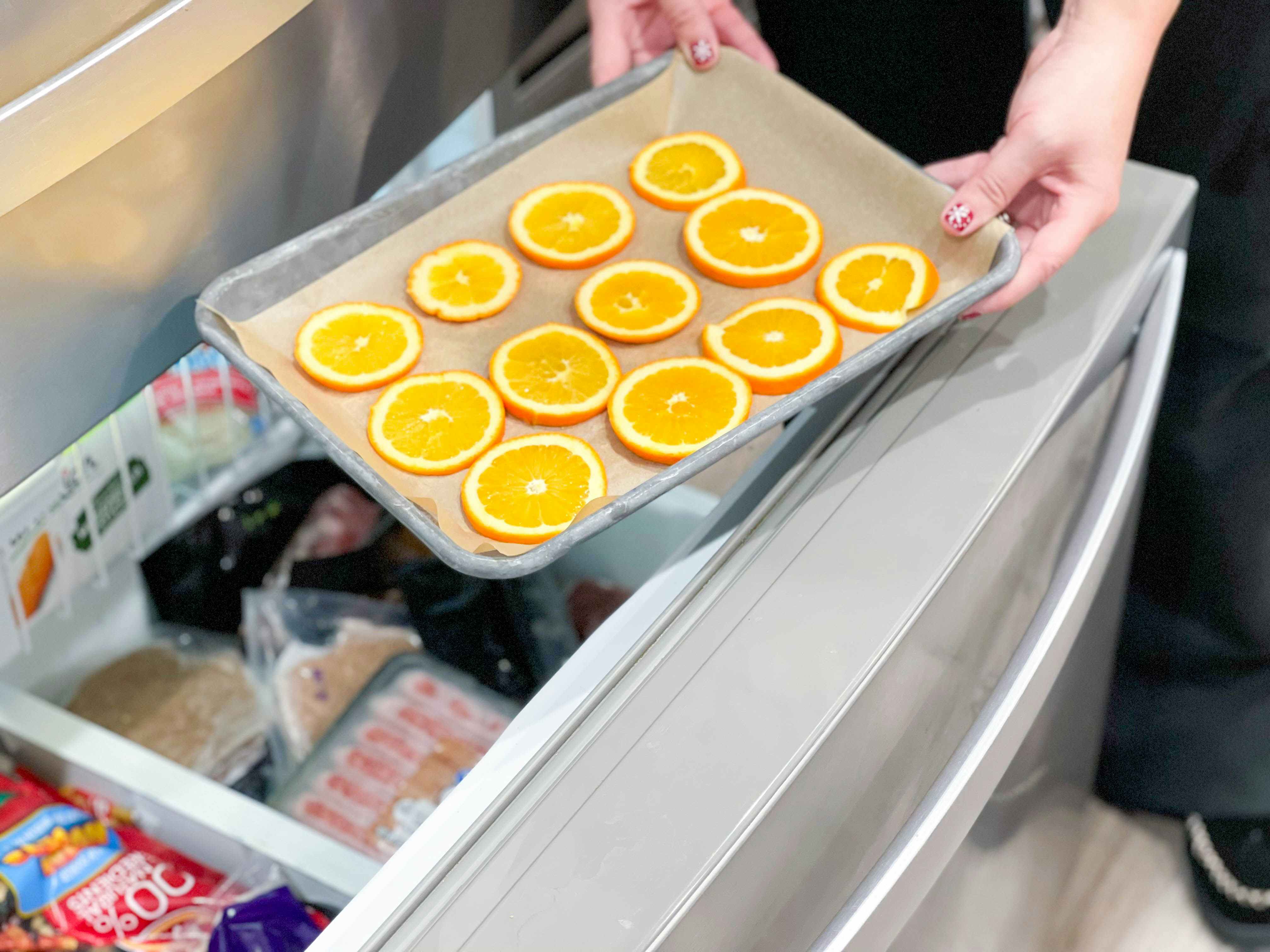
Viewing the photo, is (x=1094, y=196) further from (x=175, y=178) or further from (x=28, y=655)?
(x=28, y=655)

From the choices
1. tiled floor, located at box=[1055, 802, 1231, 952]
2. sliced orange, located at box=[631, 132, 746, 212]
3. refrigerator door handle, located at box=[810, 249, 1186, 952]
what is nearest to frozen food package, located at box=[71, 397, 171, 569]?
sliced orange, located at box=[631, 132, 746, 212]

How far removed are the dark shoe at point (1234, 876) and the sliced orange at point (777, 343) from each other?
113 centimetres

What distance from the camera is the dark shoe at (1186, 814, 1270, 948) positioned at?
60.6 inches

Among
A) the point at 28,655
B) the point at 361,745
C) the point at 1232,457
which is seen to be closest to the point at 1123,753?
the point at 1232,457

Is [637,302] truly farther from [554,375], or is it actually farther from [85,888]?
[85,888]

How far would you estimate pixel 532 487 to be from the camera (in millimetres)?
770

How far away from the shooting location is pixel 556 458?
2.64ft

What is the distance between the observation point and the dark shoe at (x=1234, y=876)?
60.6 inches

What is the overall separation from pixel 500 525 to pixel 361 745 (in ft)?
1.22

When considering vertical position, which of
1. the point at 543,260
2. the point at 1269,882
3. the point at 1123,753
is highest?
the point at 543,260

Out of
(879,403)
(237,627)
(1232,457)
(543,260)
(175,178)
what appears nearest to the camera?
(175,178)

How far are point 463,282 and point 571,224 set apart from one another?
11cm

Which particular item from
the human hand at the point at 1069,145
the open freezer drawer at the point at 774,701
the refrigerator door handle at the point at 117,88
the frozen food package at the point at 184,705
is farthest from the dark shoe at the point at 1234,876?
the refrigerator door handle at the point at 117,88

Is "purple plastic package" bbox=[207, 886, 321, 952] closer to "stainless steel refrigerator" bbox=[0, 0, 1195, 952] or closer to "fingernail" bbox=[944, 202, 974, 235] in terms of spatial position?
"stainless steel refrigerator" bbox=[0, 0, 1195, 952]
